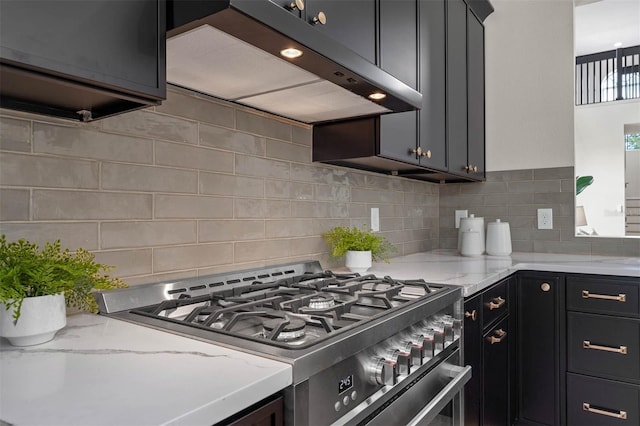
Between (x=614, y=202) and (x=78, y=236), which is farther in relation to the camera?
(x=614, y=202)

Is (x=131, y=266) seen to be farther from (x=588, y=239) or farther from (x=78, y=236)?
(x=588, y=239)

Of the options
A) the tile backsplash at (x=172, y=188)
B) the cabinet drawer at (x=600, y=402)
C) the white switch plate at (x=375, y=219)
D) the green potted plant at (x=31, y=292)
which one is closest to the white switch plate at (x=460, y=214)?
the white switch plate at (x=375, y=219)

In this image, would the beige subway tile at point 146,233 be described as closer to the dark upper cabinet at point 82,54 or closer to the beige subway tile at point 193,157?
the beige subway tile at point 193,157

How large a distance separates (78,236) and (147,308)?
0.26 meters

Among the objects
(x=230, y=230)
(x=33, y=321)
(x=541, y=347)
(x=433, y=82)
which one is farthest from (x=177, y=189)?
(x=541, y=347)

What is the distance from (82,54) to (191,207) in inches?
26.5

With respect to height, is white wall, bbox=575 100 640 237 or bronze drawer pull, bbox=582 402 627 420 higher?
Result: white wall, bbox=575 100 640 237

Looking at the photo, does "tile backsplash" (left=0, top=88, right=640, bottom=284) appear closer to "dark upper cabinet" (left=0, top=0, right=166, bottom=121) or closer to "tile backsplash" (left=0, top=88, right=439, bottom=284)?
"tile backsplash" (left=0, top=88, right=439, bottom=284)

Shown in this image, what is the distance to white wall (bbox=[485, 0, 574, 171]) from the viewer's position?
2.81 metres

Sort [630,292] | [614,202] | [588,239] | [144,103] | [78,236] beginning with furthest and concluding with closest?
[614,202] → [588,239] → [630,292] → [78,236] → [144,103]

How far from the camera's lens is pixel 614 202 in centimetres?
631

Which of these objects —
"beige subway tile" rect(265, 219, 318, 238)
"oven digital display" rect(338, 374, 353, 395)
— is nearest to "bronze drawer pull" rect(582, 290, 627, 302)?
"beige subway tile" rect(265, 219, 318, 238)

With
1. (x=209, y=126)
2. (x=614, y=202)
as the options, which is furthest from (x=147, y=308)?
(x=614, y=202)

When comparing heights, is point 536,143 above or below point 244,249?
above
